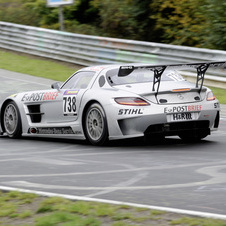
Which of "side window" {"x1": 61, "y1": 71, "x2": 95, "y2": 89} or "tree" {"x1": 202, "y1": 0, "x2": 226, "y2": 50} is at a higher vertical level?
"tree" {"x1": 202, "y1": 0, "x2": 226, "y2": 50}

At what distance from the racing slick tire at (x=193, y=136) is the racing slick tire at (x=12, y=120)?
3.01 meters

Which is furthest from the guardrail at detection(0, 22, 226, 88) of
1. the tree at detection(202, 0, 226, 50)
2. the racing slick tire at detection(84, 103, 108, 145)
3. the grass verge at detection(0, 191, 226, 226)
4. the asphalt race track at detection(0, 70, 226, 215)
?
the grass verge at detection(0, 191, 226, 226)

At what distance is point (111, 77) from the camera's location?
375 inches

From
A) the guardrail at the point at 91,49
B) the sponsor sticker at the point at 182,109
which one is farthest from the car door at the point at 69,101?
the guardrail at the point at 91,49

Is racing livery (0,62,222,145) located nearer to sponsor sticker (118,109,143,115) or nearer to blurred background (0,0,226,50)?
sponsor sticker (118,109,143,115)

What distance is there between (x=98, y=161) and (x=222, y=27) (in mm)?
13131

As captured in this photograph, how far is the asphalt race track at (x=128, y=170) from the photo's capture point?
5.57 metres

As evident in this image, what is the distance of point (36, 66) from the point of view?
22766mm

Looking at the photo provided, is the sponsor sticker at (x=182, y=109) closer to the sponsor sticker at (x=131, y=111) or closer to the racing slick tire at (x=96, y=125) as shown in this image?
the sponsor sticker at (x=131, y=111)

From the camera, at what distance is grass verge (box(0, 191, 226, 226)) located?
14.7 feet

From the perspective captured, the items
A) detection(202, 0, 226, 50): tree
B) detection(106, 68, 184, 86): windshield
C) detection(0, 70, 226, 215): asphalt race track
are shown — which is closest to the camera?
detection(0, 70, 226, 215): asphalt race track

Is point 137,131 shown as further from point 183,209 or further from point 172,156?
point 183,209

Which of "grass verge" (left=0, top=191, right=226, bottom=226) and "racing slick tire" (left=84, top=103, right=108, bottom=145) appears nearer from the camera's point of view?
"grass verge" (left=0, top=191, right=226, bottom=226)

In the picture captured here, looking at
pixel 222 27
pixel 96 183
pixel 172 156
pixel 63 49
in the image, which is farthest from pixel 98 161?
pixel 63 49
